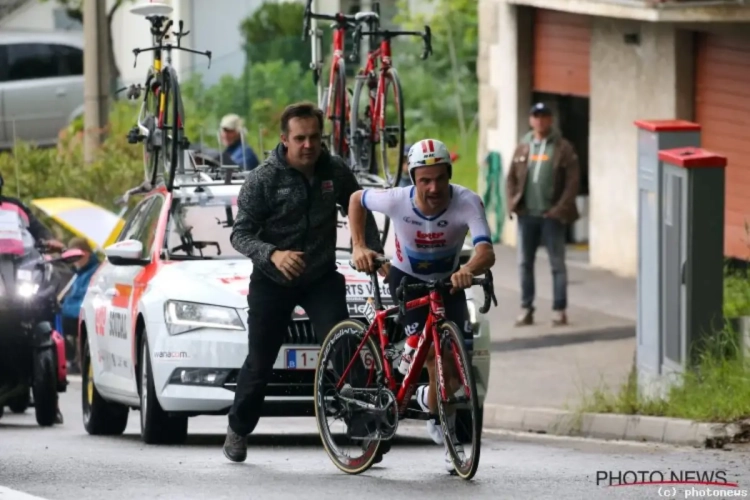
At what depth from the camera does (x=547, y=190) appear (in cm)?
1834

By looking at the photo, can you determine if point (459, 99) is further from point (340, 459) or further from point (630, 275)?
point (340, 459)

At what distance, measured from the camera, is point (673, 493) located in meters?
8.66

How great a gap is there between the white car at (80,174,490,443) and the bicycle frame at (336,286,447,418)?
163cm

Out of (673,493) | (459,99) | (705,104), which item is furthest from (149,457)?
(459,99)

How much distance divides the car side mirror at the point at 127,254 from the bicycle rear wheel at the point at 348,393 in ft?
8.07

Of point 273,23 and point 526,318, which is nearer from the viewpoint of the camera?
point 526,318

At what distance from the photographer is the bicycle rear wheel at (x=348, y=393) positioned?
9719mm

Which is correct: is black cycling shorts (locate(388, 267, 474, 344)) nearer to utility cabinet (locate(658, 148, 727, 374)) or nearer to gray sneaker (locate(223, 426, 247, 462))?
gray sneaker (locate(223, 426, 247, 462))

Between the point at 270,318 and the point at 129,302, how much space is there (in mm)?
2403

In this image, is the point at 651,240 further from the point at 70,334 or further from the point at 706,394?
the point at 70,334

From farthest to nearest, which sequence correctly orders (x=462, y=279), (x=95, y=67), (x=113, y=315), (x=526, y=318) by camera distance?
(x=95, y=67) < (x=526, y=318) < (x=113, y=315) < (x=462, y=279)

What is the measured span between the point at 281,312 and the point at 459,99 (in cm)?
2674

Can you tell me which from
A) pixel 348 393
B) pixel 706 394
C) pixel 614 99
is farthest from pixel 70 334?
pixel 348 393

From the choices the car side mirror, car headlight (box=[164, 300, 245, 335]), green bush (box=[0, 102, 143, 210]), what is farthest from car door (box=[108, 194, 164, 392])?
green bush (box=[0, 102, 143, 210])
